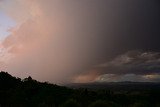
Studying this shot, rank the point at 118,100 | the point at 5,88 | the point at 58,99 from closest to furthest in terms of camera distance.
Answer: the point at 58,99
the point at 118,100
the point at 5,88

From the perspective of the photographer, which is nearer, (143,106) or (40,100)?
(143,106)

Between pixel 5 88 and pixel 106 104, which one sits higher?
pixel 5 88

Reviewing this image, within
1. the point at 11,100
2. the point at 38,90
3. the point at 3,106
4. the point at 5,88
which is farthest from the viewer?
the point at 5,88

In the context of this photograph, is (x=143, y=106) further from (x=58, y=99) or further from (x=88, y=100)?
(x=58, y=99)

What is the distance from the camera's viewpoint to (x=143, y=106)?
48844 mm

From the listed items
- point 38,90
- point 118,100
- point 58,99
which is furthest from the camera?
point 38,90

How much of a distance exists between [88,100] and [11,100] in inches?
567

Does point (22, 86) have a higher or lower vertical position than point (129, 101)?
higher

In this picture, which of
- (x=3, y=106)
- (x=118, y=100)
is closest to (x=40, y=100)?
(x=3, y=106)

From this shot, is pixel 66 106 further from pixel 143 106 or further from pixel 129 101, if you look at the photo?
pixel 129 101

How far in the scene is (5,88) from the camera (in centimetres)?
7425

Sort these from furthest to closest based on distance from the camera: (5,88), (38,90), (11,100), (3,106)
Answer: (5,88), (38,90), (11,100), (3,106)

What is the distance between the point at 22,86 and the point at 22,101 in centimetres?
1788

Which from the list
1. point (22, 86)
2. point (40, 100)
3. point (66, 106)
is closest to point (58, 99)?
point (40, 100)
